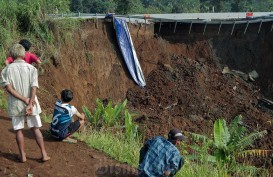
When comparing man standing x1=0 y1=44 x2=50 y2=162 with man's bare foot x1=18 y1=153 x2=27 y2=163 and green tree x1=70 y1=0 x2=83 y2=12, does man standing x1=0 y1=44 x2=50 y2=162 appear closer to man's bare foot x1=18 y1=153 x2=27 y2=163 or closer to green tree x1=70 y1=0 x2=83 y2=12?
man's bare foot x1=18 y1=153 x2=27 y2=163

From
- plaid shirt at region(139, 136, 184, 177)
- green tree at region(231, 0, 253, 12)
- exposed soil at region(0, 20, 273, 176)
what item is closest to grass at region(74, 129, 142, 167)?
plaid shirt at region(139, 136, 184, 177)

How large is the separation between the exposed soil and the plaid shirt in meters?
5.93

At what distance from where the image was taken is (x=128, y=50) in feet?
59.2

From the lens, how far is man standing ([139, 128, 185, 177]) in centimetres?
620

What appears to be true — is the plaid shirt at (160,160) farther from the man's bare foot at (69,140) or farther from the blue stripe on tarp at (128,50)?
the blue stripe on tarp at (128,50)

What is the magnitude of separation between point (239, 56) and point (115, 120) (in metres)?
9.96

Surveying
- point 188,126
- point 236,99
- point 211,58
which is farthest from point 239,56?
point 188,126

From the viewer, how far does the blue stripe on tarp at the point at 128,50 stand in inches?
696

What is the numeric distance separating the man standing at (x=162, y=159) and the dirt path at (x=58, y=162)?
72 cm

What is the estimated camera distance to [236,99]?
18.1m

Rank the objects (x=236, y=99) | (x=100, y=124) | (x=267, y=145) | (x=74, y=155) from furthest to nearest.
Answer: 1. (x=236, y=99)
2. (x=267, y=145)
3. (x=100, y=124)
4. (x=74, y=155)

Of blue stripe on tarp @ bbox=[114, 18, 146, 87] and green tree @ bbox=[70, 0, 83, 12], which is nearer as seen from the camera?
blue stripe on tarp @ bbox=[114, 18, 146, 87]

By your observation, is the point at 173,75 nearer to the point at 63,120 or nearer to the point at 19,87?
the point at 63,120

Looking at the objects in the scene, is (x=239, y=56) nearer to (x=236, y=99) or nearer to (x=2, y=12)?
(x=236, y=99)
